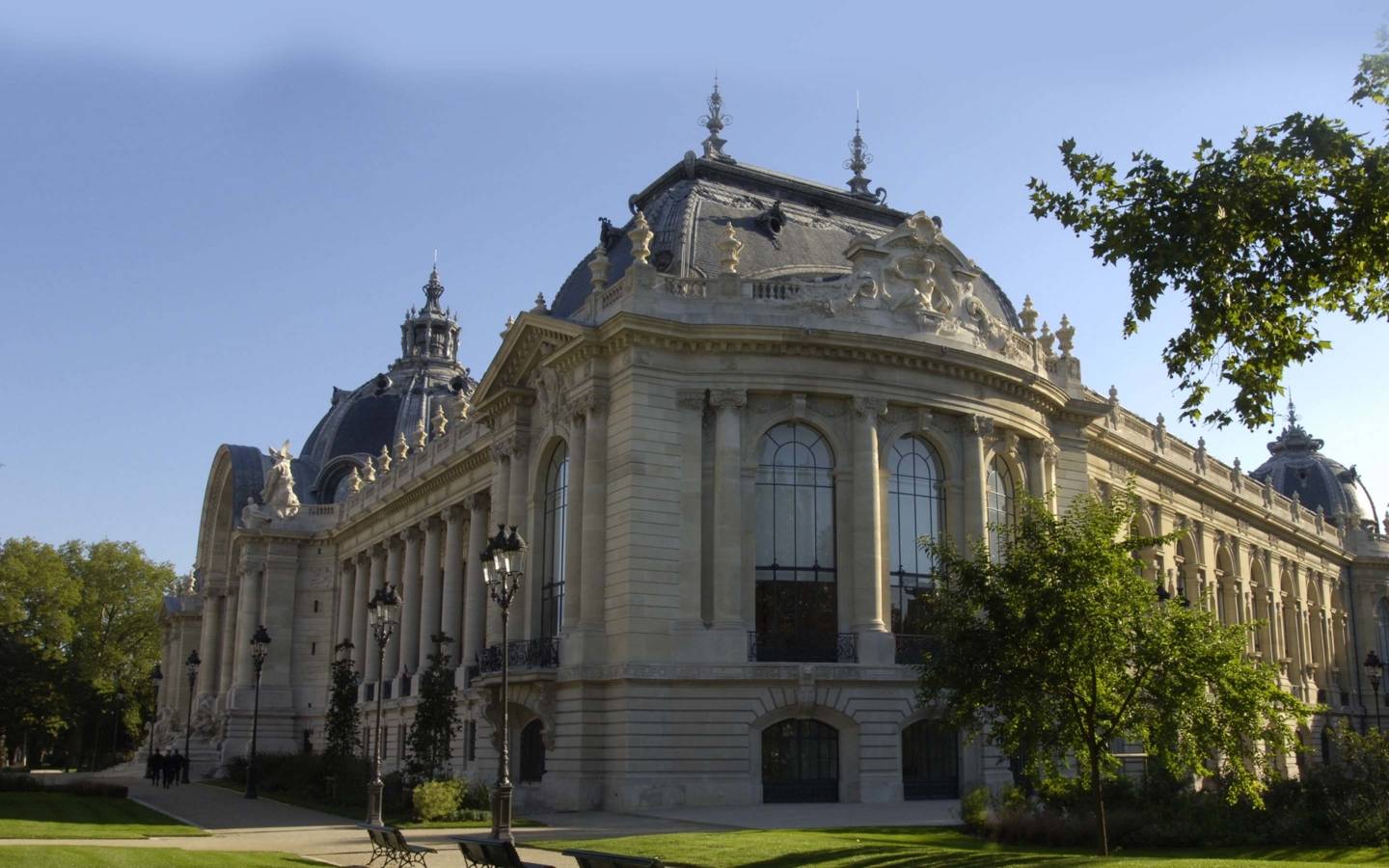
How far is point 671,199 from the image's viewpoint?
148 ft

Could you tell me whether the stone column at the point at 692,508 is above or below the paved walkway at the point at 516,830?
above

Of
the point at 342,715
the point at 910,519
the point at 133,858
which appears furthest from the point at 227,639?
the point at 133,858

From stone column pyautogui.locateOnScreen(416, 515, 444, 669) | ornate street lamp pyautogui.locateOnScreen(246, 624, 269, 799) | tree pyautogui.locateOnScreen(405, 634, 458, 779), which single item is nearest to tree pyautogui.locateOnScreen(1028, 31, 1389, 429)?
tree pyautogui.locateOnScreen(405, 634, 458, 779)

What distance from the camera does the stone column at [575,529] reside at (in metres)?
38.5

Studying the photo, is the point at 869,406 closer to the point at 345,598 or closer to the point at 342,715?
the point at 342,715

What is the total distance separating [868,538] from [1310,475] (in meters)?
63.1

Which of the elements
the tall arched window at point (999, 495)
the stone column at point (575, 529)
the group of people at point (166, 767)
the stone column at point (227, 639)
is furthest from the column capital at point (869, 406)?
the stone column at point (227, 639)

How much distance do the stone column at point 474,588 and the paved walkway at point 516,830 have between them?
11395mm

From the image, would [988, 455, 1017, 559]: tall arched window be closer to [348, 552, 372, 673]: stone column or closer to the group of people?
the group of people

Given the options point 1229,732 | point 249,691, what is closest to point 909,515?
point 1229,732

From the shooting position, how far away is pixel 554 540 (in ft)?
139

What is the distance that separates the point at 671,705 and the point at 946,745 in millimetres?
8324

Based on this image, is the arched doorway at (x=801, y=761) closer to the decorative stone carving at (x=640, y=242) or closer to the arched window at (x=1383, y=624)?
the decorative stone carving at (x=640, y=242)

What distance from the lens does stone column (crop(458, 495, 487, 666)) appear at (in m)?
51.0
